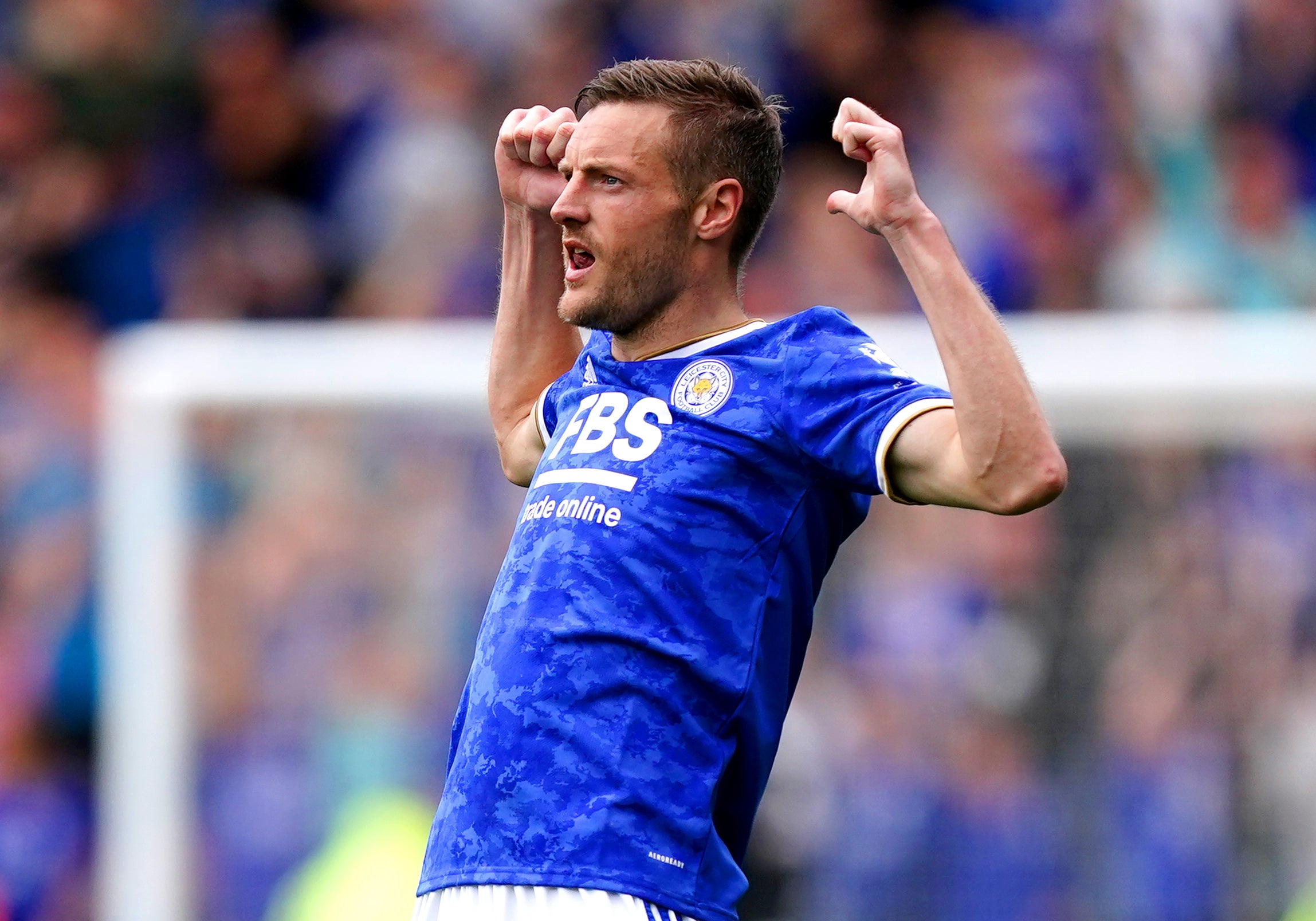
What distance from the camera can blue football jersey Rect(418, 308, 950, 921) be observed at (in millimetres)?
3162

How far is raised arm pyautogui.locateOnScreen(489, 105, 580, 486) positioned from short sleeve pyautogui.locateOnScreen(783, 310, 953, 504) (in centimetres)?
78

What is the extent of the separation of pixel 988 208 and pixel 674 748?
20.1ft

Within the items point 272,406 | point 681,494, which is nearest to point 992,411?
point 681,494

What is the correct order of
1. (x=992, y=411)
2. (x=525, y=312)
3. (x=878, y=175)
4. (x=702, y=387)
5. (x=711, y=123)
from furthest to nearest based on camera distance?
(x=525, y=312) < (x=711, y=123) < (x=702, y=387) < (x=878, y=175) < (x=992, y=411)

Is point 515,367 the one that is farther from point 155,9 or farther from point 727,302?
point 155,9

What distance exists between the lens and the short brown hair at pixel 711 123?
3465mm

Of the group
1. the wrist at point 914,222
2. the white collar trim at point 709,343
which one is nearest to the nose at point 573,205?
the white collar trim at point 709,343

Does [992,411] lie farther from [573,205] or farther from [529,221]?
[529,221]

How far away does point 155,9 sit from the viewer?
10.2 meters

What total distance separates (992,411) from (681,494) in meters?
0.59

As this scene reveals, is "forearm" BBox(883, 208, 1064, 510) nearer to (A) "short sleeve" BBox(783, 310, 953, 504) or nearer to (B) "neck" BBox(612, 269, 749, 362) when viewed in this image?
(A) "short sleeve" BBox(783, 310, 953, 504)

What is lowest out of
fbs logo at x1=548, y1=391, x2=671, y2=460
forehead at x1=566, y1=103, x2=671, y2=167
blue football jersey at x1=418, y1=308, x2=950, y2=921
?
blue football jersey at x1=418, y1=308, x2=950, y2=921

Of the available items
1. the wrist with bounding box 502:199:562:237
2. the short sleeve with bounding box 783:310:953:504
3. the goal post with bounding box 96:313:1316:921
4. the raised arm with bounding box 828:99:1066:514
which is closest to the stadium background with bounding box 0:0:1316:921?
the goal post with bounding box 96:313:1316:921

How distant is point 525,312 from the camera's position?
4008 millimetres
